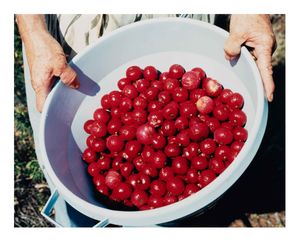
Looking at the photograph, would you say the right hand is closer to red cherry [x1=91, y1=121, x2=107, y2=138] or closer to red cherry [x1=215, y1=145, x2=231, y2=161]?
red cherry [x1=91, y1=121, x2=107, y2=138]

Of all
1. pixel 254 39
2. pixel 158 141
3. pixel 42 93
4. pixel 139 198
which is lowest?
pixel 139 198

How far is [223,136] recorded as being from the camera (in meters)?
2.31

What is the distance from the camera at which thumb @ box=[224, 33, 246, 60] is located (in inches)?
88.2

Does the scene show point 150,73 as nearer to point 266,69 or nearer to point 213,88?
point 213,88

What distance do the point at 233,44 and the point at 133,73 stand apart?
702mm

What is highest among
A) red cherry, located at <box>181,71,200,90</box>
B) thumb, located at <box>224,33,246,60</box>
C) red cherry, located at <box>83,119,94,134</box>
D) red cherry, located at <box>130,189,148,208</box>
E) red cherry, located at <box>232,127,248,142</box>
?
thumb, located at <box>224,33,246,60</box>

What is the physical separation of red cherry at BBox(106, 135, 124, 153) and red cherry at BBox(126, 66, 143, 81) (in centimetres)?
43

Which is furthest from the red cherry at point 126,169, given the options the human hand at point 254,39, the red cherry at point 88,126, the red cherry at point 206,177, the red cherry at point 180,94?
the human hand at point 254,39

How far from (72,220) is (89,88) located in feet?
3.10

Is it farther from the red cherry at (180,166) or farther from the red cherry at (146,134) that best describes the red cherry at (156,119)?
the red cherry at (180,166)

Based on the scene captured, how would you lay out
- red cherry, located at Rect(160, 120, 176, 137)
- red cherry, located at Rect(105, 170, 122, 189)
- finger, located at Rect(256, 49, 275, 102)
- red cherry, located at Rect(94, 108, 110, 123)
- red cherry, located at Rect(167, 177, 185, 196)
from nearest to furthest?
1. finger, located at Rect(256, 49, 275, 102)
2. red cherry, located at Rect(167, 177, 185, 196)
3. red cherry, located at Rect(105, 170, 122, 189)
4. red cherry, located at Rect(160, 120, 176, 137)
5. red cherry, located at Rect(94, 108, 110, 123)

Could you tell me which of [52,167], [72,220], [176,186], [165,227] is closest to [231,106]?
[176,186]

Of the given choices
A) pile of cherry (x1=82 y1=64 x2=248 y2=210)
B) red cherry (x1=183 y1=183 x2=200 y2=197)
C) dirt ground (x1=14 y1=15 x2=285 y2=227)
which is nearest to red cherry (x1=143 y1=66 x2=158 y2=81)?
pile of cherry (x1=82 y1=64 x2=248 y2=210)

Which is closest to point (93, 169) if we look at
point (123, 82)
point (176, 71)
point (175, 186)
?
point (175, 186)
